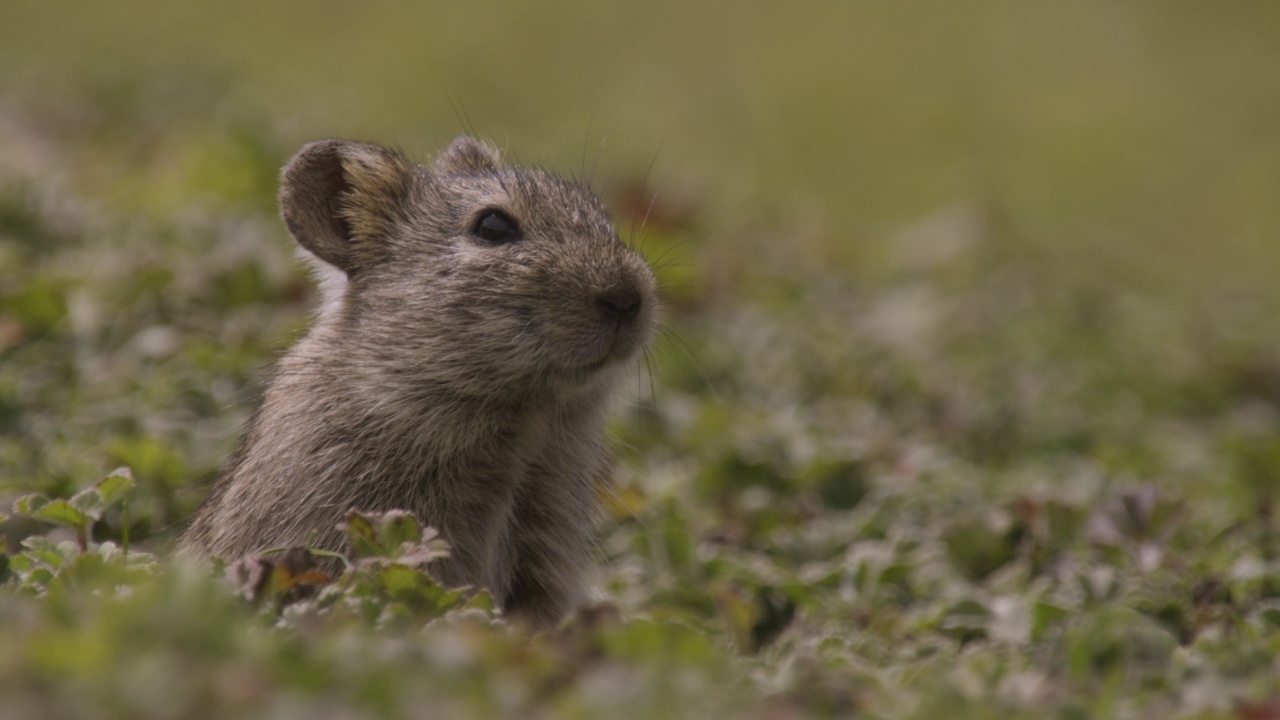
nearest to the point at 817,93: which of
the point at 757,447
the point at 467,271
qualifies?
the point at 757,447

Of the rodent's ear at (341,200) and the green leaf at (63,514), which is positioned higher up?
the rodent's ear at (341,200)

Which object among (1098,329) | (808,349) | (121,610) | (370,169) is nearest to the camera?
(121,610)

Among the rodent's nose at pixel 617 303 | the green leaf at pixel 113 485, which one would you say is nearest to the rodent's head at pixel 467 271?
the rodent's nose at pixel 617 303

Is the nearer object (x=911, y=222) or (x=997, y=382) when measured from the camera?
(x=997, y=382)

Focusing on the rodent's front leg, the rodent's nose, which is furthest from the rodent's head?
the rodent's front leg

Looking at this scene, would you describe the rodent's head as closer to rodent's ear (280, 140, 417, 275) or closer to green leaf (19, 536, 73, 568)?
rodent's ear (280, 140, 417, 275)

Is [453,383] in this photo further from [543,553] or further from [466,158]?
[466,158]

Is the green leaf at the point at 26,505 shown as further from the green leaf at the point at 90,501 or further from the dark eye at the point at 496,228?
the dark eye at the point at 496,228

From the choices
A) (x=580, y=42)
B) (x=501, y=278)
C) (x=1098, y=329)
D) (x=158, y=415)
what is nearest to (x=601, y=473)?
(x=501, y=278)

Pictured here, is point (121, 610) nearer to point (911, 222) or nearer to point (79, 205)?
point (79, 205)
